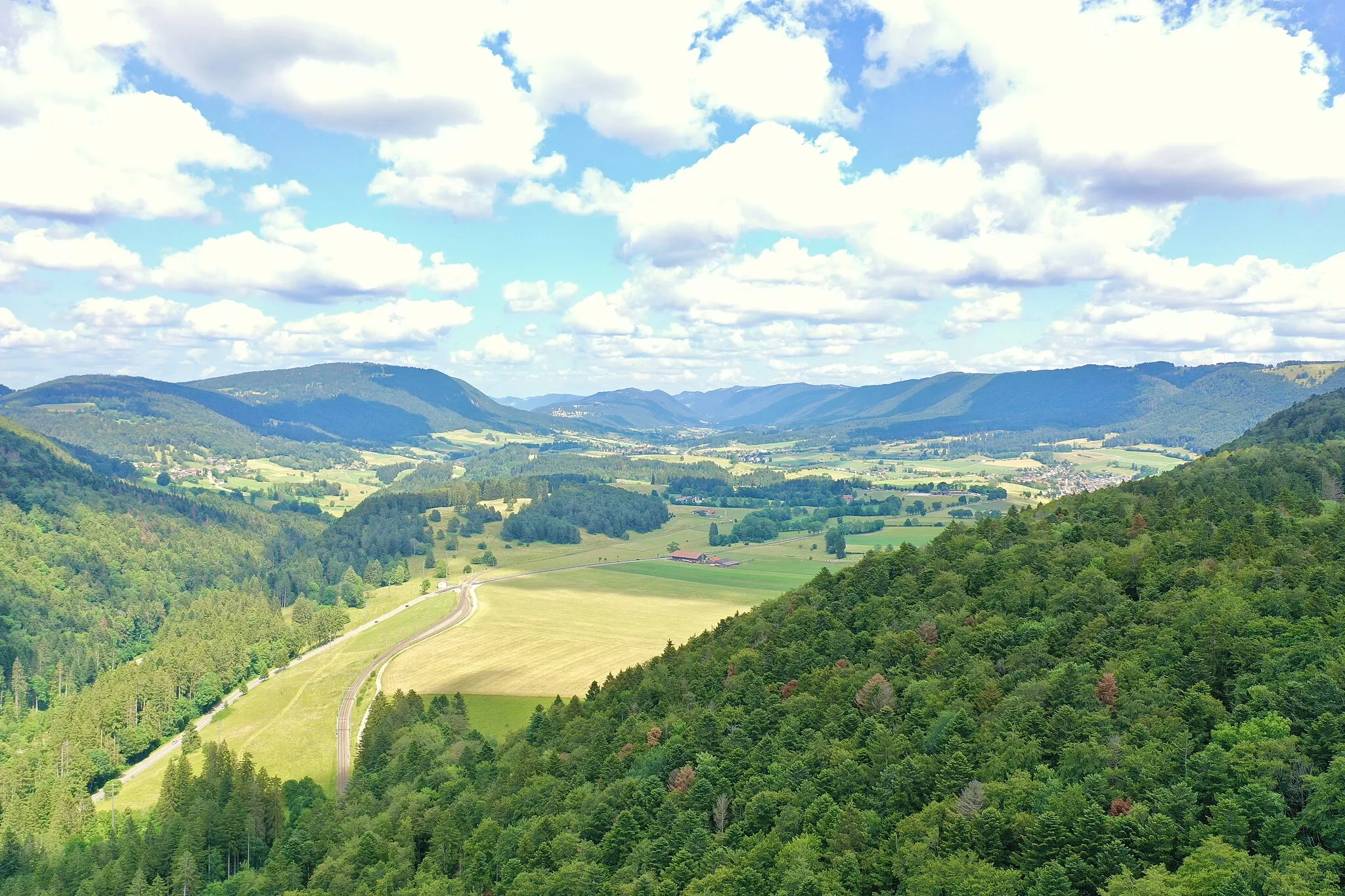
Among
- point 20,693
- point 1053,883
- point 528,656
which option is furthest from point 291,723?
point 1053,883

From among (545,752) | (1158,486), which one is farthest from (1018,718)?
(1158,486)

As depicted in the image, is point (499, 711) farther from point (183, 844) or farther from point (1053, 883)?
point (1053, 883)

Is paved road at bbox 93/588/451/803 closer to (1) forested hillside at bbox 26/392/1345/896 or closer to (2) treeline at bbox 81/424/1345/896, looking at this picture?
(1) forested hillside at bbox 26/392/1345/896

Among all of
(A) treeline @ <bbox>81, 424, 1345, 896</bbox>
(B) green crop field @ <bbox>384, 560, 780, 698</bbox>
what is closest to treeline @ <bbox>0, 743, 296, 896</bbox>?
(A) treeline @ <bbox>81, 424, 1345, 896</bbox>

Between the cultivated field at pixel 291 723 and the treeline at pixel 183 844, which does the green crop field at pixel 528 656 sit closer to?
the cultivated field at pixel 291 723

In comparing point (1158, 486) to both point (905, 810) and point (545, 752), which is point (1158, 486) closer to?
point (905, 810)

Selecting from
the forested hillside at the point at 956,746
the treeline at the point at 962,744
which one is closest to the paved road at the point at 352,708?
the forested hillside at the point at 956,746
